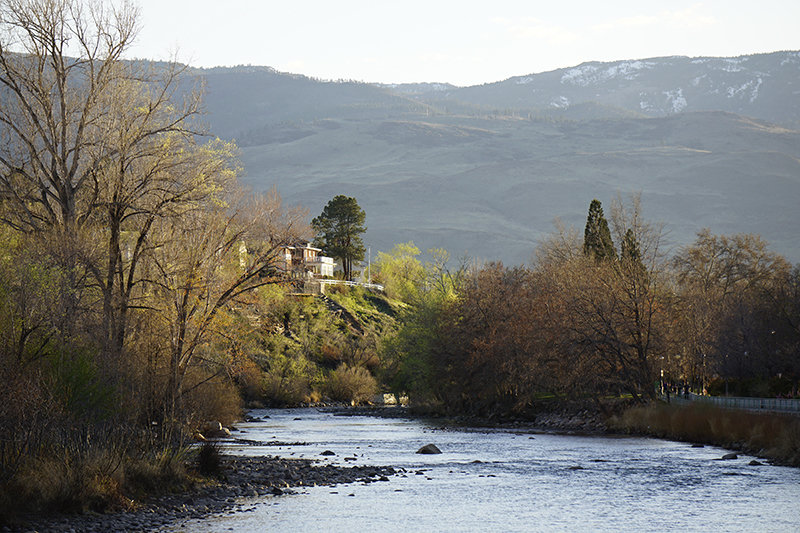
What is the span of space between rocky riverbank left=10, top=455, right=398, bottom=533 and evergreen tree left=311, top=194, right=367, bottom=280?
11780cm

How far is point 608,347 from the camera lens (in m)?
65.2

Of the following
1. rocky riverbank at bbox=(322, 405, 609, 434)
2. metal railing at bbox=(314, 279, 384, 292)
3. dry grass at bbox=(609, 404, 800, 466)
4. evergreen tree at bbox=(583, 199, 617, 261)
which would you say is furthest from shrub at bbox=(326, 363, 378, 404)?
dry grass at bbox=(609, 404, 800, 466)

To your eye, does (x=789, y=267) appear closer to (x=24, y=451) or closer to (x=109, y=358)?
(x=109, y=358)

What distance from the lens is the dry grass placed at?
42062mm

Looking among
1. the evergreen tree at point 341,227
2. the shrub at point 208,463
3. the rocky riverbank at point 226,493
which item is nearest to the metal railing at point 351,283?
the evergreen tree at point 341,227

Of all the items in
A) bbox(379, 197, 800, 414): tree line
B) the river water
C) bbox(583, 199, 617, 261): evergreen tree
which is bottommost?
the river water

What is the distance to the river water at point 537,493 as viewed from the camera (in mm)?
26734

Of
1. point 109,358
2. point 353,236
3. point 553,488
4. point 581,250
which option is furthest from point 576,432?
point 353,236

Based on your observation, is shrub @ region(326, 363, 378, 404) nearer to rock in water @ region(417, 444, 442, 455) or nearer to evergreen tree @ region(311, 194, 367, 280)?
evergreen tree @ region(311, 194, 367, 280)

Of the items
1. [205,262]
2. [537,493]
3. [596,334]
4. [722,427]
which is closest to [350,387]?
[596,334]

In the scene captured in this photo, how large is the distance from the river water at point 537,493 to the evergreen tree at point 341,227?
106645mm

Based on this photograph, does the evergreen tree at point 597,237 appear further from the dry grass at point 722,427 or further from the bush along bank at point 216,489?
the bush along bank at point 216,489

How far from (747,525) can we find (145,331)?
1081 inches

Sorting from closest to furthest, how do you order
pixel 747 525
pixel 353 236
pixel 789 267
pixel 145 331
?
pixel 747 525
pixel 145 331
pixel 789 267
pixel 353 236
